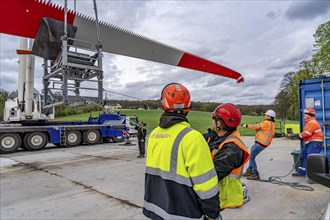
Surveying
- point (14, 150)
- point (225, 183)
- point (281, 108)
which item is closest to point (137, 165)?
point (225, 183)

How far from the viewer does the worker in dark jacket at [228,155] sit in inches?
76.1

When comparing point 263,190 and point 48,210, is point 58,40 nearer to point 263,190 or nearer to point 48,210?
point 48,210

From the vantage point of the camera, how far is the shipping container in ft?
17.2

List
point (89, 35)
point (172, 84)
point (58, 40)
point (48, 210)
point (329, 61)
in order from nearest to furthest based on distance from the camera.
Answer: point (172, 84)
point (48, 210)
point (58, 40)
point (89, 35)
point (329, 61)

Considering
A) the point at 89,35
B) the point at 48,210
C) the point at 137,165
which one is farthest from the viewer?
the point at 137,165

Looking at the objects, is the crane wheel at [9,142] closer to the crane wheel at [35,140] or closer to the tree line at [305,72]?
the crane wheel at [35,140]

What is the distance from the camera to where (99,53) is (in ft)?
13.0

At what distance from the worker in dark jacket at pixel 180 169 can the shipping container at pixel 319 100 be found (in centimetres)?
468

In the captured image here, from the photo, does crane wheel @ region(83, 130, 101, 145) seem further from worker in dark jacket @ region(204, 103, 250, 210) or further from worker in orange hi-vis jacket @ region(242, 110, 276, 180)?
worker in dark jacket @ region(204, 103, 250, 210)

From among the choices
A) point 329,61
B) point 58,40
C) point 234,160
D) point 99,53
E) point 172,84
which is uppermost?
point 329,61

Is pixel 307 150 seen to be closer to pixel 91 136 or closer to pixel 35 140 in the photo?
pixel 91 136

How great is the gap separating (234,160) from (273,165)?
18.6 ft

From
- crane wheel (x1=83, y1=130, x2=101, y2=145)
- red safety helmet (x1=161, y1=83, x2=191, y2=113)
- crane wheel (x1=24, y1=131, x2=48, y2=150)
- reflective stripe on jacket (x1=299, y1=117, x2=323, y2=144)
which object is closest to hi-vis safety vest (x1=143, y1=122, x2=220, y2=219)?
red safety helmet (x1=161, y1=83, x2=191, y2=113)

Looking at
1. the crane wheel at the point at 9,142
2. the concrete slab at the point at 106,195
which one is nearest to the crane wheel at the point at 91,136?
the crane wheel at the point at 9,142
